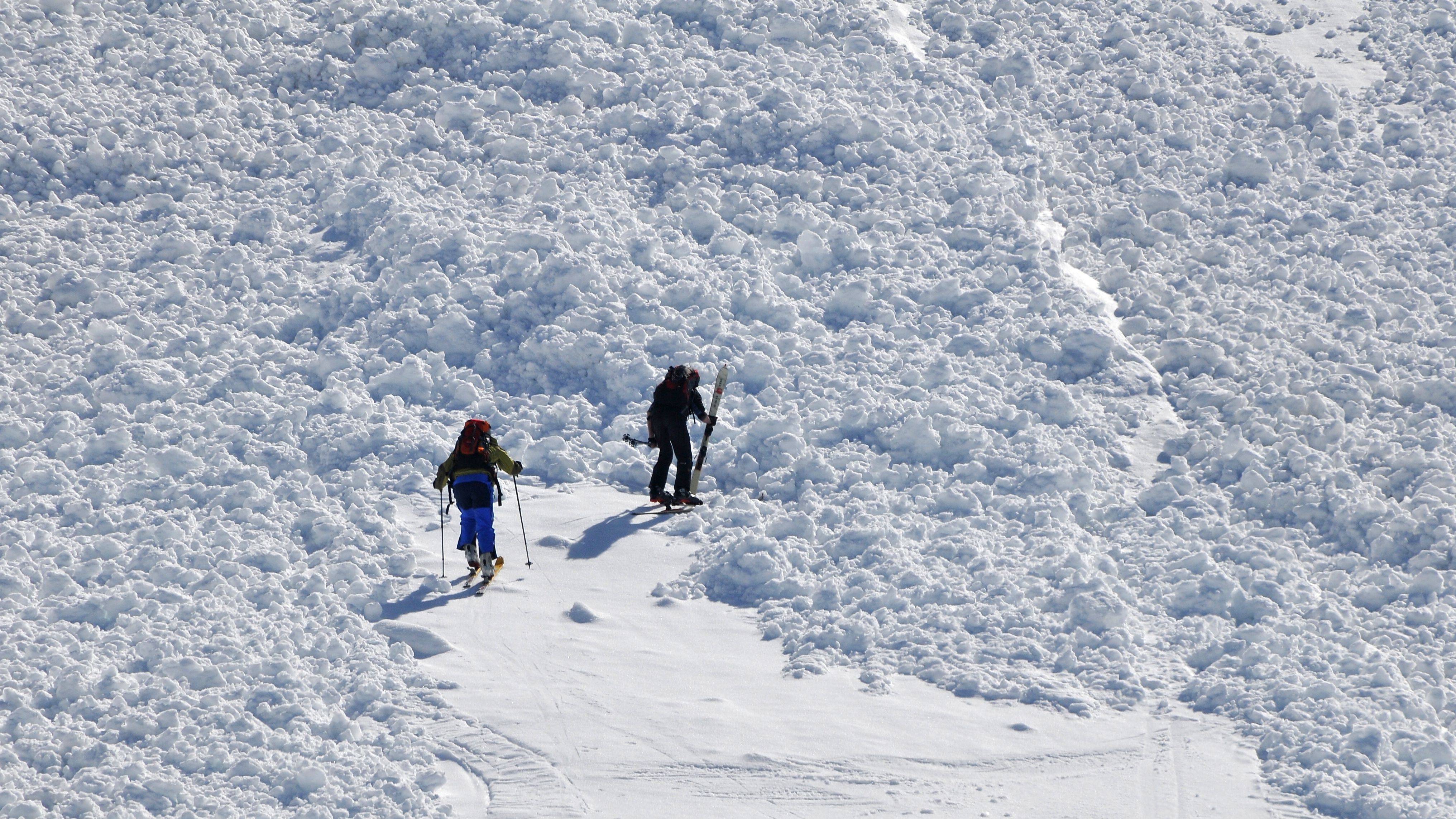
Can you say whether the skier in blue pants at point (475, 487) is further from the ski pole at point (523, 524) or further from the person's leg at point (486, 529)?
the ski pole at point (523, 524)

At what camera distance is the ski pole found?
1106 cm

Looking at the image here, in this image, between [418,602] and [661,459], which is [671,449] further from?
[418,602]

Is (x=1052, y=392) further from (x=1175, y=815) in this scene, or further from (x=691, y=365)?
(x=1175, y=815)

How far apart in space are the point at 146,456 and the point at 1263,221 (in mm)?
12287

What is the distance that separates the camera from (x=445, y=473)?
34.9 feet

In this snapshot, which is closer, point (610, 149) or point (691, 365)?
point (691, 365)

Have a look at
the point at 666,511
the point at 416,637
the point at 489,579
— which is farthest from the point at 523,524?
the point at 416,637

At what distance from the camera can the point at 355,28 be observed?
17.3m

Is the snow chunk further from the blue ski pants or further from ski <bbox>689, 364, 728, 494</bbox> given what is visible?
ski <bbox>689, 364, 728, 494</bbox>

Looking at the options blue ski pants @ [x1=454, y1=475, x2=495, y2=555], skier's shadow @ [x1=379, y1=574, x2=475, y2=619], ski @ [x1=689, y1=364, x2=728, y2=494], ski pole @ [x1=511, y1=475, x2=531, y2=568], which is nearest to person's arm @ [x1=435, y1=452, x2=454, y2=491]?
blue ski pants @ [x1=454, y1=475, x2=495, y2=555]

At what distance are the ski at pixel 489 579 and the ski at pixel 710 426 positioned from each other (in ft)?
6.26

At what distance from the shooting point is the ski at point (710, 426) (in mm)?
11867

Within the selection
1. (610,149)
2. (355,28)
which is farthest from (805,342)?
(355,28)

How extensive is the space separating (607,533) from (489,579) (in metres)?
1.23
